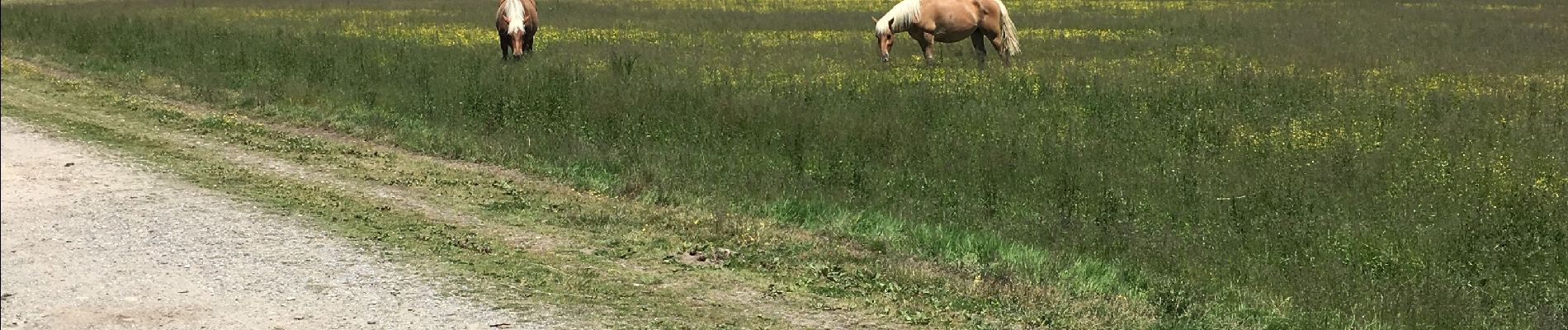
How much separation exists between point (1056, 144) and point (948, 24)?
9057 millimetres

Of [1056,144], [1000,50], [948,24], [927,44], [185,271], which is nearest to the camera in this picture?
[185,271]

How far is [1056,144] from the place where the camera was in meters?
10.9

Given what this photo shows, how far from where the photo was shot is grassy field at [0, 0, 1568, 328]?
7082 millimetres

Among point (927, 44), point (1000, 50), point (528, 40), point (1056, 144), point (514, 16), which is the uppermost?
point (514, 16)

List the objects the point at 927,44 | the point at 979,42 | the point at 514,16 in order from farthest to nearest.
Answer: the point at 979,42, the point at 927,44, the point at 514,16

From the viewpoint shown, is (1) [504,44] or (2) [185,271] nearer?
(2) [185,271]

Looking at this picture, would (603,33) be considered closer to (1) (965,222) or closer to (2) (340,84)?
(2) (340,84)

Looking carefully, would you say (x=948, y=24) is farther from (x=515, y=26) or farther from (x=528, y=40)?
(x=515, y=26)

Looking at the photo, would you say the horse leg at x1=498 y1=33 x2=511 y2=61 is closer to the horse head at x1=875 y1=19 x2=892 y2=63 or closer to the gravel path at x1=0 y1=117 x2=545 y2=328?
the horse head at x1=875 y1=19 x2=892 y2=63

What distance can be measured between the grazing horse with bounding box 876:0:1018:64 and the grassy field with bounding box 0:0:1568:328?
1.42ft

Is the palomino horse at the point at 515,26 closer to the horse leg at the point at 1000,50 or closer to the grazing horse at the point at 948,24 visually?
the grazing horse at the point at 948,24

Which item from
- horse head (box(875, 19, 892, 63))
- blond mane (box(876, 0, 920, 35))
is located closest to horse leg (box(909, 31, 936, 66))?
blond mane (box(876, 0, 920, 35))

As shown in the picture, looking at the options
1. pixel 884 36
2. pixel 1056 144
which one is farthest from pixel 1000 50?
pixel 1056 144

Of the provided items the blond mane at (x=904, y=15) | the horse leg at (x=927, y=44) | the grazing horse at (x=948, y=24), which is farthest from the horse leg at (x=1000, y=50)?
the blond mane at (x=904, y=15)
